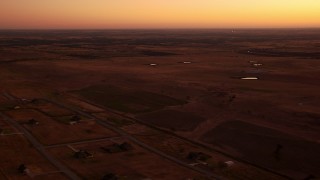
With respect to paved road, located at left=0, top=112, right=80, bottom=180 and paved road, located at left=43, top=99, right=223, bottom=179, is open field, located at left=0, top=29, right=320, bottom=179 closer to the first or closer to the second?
paved road, located at left=43, top=99, right=223, bottom=179

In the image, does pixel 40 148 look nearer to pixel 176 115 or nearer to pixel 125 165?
pixel 125 165

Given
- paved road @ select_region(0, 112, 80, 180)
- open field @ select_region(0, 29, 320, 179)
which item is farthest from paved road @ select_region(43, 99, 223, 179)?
paved road @ select_region(0, 112, 80, 180)

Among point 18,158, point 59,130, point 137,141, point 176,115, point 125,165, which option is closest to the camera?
point 125,165

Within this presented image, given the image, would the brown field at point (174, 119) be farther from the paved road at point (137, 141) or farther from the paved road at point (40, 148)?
the paved road at point (40, 148)

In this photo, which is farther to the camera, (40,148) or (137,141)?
(137,141)

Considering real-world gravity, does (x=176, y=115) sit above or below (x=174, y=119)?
above

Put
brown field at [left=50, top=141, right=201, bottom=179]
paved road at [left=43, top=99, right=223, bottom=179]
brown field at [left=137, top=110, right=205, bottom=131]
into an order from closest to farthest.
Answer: brown field at [left=50, top=141, right=201, bottom=179], paved road at [left=43, top=99, right=223, bottom=179], brown field at [left=137, top=110, right=205, bottom=131]

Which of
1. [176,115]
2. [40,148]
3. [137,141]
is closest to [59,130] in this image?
[40,148]

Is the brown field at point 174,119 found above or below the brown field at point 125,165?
below

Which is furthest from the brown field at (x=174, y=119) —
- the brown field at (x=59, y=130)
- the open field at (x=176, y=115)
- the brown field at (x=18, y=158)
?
the brown field at (x=18, y=158)
